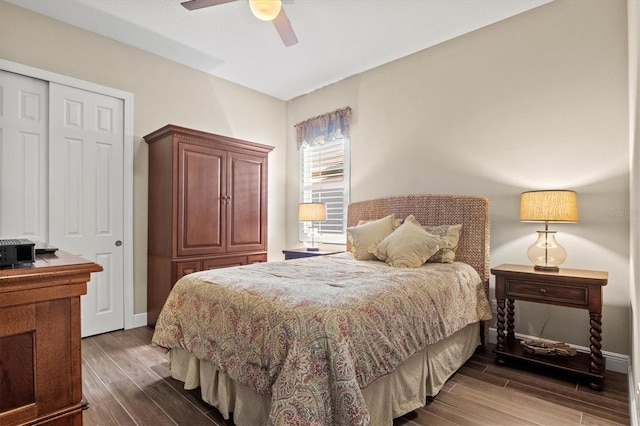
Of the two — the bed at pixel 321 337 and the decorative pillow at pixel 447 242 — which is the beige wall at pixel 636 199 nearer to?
the bed at pixel 321 337

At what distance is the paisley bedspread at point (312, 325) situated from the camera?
4.28 ft

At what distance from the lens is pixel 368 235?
3131 millimetres

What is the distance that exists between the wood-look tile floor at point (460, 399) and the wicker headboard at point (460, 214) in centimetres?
67

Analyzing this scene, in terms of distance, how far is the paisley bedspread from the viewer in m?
1.30

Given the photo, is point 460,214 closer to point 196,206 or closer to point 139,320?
point 196,206

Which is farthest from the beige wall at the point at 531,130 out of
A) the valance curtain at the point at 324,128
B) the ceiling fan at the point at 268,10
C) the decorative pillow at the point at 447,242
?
the ceiling fan at the point at 268,10

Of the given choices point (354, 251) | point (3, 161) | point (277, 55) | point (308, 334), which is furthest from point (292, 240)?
point (308, 334)

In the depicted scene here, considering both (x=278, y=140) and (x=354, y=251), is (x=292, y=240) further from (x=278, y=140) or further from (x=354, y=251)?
(x=354, y=251)

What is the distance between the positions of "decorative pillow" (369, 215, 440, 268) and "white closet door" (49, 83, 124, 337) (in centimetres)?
271

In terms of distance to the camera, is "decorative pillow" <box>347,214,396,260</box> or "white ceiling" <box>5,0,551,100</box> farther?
"decorative pillow" <box>347,214,396,260</box>

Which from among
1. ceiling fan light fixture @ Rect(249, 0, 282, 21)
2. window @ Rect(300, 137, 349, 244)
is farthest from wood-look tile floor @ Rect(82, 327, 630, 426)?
ceiling fan light fixture @ Rect(249, 0, 282, 21)

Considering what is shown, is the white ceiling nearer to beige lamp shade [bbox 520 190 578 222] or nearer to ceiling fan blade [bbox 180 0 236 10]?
ceiling fan blade [bbox 180 0 236 10]

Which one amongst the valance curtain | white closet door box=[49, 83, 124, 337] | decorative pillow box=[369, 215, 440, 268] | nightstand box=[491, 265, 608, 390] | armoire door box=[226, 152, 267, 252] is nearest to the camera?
nightstand box=[491, 265, 608, 390]

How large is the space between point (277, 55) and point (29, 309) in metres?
3.53
